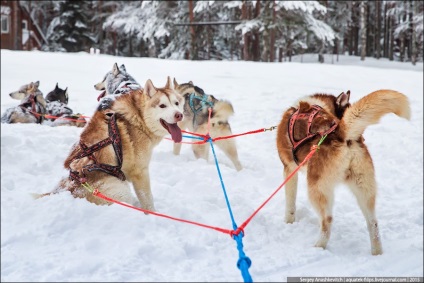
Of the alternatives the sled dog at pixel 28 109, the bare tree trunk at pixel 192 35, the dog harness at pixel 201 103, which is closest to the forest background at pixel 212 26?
the bare tree trunk at pixel 192 35

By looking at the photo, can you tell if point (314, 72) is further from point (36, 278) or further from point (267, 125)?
point (36, 278)

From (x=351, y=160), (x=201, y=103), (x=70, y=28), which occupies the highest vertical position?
(x=70, y=28)

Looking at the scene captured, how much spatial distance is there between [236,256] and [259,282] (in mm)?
345

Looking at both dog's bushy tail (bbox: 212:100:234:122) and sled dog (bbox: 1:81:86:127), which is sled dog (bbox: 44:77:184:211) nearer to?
dog's bushy tail (bbox: 212:100:234:122)

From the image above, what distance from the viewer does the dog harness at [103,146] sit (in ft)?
10.9

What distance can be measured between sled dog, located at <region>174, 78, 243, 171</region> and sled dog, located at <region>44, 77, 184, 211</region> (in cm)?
186

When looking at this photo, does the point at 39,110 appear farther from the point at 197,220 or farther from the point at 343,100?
the point at 343,100

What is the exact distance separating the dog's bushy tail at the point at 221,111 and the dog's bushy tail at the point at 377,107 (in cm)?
305

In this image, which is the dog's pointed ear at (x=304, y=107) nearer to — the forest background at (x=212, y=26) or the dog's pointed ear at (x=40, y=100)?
the dog's pointed ear at (x=40, y=100)

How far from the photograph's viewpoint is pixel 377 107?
2928 mm

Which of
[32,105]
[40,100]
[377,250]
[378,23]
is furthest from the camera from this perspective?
[378,23]

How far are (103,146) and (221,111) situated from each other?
275 centimetres

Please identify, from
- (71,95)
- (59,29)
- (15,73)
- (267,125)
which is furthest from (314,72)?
(59,29)

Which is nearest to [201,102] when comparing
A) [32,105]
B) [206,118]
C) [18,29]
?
[206,118]
